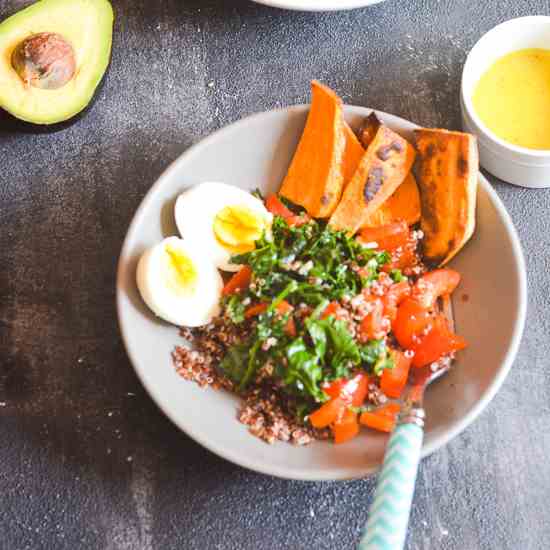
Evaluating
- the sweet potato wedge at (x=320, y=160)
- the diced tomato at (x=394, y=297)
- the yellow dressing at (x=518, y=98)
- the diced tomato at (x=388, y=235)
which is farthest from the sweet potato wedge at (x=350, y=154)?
the yellow dressing at (x=518, y=98)

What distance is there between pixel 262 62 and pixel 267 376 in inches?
35.9

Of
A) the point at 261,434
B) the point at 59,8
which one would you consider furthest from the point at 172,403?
the point at 59,8

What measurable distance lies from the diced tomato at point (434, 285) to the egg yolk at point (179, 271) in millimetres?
485

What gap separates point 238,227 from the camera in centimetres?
198

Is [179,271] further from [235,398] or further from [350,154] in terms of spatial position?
[350,154]

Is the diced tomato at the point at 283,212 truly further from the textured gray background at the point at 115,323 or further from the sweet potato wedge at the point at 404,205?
the textured gray background at the point at 115,323

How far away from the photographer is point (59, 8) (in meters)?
2.13

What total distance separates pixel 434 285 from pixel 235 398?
500mm

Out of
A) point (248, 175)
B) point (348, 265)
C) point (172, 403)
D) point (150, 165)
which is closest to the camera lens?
point (172, 403)

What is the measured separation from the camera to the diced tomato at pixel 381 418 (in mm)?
1829

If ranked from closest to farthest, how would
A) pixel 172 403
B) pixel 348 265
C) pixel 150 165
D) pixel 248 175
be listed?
1. pixel 172 403
2. pixel 348 265
3. pixel 248 175
4. pixel 150 165

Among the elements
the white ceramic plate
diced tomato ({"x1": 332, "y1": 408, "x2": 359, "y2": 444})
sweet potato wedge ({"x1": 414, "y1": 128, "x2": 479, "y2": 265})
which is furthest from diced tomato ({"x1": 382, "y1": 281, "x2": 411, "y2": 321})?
the white ceramic plate

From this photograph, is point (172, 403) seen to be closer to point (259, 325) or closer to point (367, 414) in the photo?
point (259, 325)

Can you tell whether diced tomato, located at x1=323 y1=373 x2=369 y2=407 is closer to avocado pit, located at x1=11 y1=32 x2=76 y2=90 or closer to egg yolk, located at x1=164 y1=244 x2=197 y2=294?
egg yolk, located at x1=164 y1=244 x2=197 y2=294
